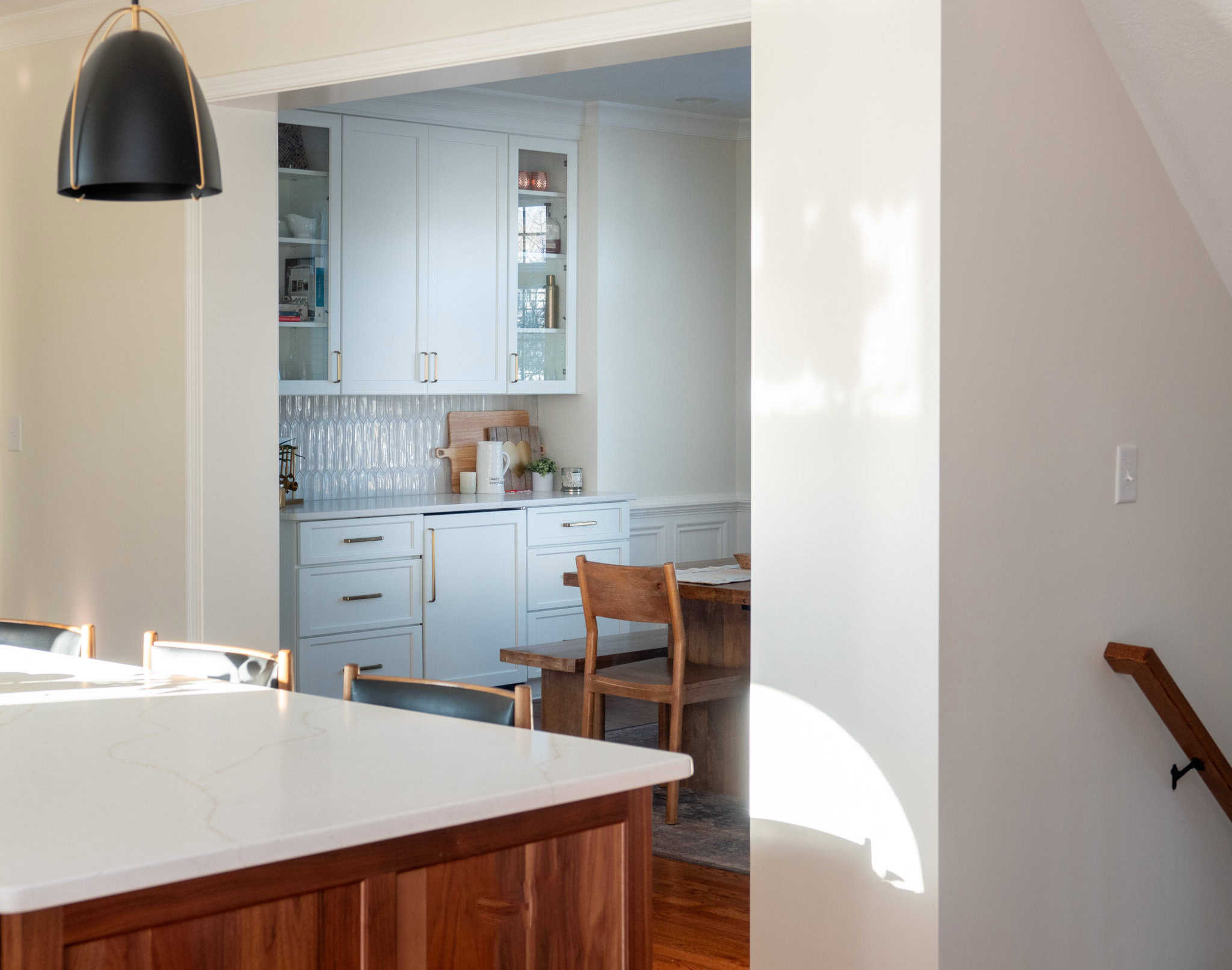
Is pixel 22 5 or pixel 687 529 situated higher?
pixel 22 5

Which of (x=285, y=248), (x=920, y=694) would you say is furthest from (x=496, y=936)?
(x=285, y=248)

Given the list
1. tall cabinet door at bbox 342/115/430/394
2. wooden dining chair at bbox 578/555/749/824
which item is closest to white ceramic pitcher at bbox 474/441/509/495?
tall cabinet door at bbox 342/115/430/394

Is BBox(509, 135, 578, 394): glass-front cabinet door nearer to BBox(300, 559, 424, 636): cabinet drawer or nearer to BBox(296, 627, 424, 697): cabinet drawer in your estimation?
BBox(300, 559, 424, 636): cabinet drawer

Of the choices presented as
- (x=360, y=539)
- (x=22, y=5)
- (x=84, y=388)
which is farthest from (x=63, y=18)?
(x=360, y=539)

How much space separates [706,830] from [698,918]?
0.72 metres

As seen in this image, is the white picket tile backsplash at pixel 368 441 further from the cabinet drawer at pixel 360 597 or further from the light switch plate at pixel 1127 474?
the light switch plate at pixel 1127 474

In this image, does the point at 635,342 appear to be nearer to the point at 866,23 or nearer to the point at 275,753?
the point at 866,23

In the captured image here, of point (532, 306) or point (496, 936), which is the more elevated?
point (532, 306)

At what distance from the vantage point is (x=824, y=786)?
256cm

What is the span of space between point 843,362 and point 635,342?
4.11m

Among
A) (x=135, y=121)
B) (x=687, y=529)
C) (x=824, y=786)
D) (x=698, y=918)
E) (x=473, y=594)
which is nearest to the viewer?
(x=135, y=121)

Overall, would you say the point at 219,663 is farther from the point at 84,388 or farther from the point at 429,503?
the point at 429,503

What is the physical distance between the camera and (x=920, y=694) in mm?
2375

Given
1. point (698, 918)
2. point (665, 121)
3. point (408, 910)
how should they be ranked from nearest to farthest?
point (408, 910)
point (698, 918)
point (665, 121)
